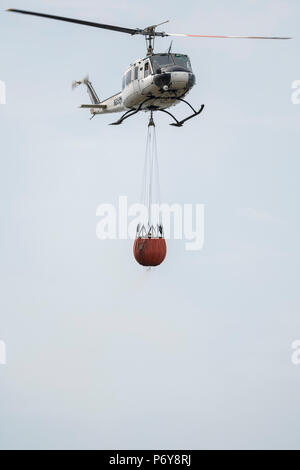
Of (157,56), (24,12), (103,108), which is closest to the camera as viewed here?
(24,12)

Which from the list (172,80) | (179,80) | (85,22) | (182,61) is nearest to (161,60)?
(182,61)

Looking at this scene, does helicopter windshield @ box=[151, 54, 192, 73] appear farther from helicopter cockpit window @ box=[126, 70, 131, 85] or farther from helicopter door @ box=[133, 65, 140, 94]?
helicopter cockpit window @ box=[126, 70, 131, 85]

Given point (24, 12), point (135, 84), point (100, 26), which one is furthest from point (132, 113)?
point (24, 12)

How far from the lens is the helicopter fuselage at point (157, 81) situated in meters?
39.0

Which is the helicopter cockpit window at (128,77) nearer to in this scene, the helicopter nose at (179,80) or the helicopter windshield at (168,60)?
the helicopter windshield at (168,60)

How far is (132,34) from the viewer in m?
40.0

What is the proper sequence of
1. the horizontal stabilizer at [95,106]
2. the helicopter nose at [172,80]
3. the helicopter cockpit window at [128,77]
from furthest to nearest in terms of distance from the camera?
the horizontal stabilizer at [95,106] < the helicopter cockpit window at [128,77] < the helicopter nose at [172,80]

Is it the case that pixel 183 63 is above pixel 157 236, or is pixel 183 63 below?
above

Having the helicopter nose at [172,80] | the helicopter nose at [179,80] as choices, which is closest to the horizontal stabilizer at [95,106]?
the helicopter nose at [172,80]

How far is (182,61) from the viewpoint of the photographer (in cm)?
4016

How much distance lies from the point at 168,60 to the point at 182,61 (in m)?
0.69

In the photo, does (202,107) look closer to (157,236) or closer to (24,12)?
(157,236)

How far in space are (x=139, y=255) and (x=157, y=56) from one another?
29.0 feet

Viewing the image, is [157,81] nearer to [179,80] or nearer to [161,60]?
[179,80]
